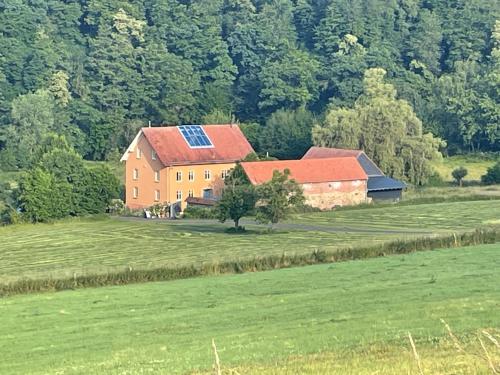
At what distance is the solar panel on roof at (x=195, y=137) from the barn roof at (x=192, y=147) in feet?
0.35

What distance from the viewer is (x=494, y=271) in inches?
960

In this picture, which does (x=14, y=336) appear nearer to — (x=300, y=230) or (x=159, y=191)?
(x=300, y=230)

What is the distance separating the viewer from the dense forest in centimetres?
7375

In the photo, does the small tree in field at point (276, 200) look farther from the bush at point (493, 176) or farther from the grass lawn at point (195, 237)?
the bush at point (493, 176)

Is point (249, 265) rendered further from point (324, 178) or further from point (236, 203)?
point (324, 178)

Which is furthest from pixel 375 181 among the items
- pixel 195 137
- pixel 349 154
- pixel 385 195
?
pixel 195 137

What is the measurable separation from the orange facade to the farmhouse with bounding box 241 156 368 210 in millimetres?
3970

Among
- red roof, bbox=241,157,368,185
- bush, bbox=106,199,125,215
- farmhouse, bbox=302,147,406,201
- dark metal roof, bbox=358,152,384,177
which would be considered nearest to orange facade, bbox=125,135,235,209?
bush, bbox=106,199,125,215

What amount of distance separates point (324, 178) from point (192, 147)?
8134 mm

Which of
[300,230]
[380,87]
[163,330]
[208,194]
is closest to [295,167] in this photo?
[208,194]

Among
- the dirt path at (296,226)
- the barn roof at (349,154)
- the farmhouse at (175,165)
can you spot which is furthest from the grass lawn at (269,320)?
the barn roof at (349,154)

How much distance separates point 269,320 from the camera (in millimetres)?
18750

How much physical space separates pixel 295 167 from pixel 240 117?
102 feet

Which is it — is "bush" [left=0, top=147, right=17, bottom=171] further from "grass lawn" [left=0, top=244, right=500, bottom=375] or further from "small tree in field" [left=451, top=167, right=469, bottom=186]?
"grass lawn" [left=0, top=244, right=500, bottom=375]
